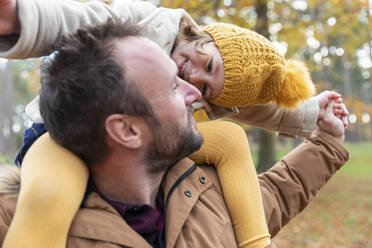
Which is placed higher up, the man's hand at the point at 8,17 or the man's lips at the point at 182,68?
the man's hand at the point at 8,17

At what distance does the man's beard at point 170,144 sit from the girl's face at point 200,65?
513 mm

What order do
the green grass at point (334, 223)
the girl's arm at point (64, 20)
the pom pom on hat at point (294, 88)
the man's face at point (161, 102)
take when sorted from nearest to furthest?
the girl's arm at point (64, 20)
the man's face at point (161, 102)
the pom pom on hat at point (294, 88)
the green grass at point (334, 223)

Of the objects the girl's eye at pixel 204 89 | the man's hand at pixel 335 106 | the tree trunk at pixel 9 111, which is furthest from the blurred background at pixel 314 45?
the tree trunk at pixel 9 111

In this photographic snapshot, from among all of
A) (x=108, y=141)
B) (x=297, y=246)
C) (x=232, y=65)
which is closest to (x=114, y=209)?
(x=108, y=141)

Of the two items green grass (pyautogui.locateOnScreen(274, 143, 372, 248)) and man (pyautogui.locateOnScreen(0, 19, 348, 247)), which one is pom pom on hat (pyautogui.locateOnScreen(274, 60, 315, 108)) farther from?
green grass (pyautogui.locateOnScreen(274, 143, 372, 248))

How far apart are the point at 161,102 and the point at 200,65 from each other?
0.60 meters

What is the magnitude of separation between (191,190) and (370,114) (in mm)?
7218

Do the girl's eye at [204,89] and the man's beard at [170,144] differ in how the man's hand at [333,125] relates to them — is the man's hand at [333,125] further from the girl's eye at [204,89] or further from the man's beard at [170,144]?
the man's beard at [170,144]

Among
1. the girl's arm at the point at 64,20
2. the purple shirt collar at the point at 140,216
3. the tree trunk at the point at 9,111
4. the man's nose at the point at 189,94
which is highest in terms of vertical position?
the girl's arm at the point at 64,20

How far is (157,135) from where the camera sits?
1.60 metres

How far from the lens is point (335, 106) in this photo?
95.4 inches

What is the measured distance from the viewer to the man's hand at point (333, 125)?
2.32 metres

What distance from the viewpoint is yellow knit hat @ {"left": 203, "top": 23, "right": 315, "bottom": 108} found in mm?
2107

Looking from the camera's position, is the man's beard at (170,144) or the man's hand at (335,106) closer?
the man's beard at (170,144)
